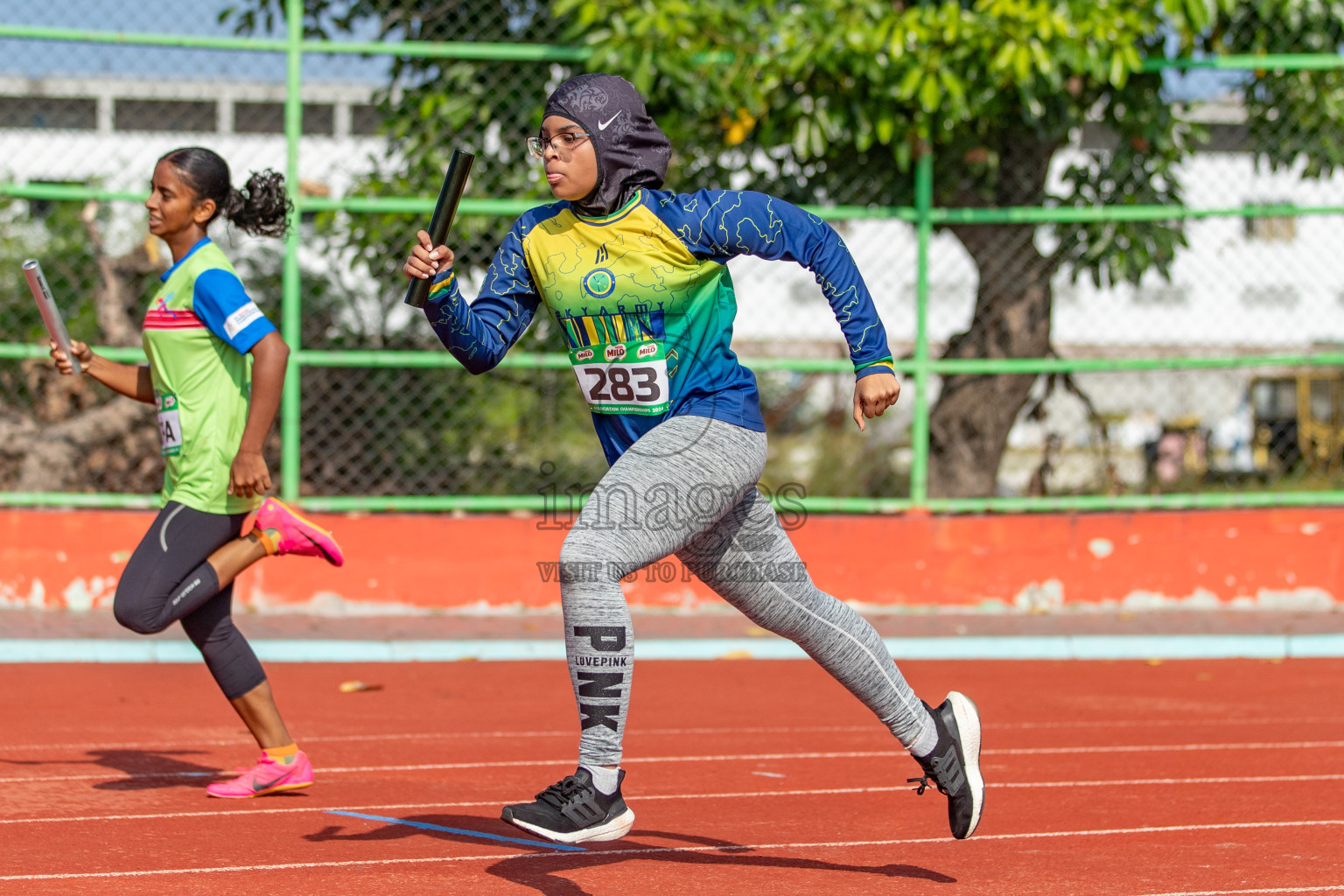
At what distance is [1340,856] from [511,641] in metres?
4.55

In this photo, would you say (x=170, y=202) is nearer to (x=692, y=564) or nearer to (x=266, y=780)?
(x=266, y=780)

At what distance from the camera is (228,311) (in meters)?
4.35

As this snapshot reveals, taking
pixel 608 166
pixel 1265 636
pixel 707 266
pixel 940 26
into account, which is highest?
pixel 940 26

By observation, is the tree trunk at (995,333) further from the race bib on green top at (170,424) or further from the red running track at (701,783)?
the race bib on green top at (170,424)

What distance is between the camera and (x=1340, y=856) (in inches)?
150

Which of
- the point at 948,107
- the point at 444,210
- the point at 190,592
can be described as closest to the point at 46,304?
the point at 190,592

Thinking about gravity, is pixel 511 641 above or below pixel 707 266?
below

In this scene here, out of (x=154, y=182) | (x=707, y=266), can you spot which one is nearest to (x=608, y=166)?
(x=707, y=266)

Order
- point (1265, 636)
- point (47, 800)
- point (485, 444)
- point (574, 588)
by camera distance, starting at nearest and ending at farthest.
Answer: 1. point (574, 588)
2. point (47, 800)
3. point (1265, 636)
4. point (485, 444)

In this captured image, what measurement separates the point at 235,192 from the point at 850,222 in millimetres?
5043

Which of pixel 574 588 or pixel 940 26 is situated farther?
pixel 940 26

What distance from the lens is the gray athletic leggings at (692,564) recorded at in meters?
3.27

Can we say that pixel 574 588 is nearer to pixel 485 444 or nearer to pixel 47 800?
→ pixel 47 800

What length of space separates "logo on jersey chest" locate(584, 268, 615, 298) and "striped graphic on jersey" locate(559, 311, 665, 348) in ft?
0.18
